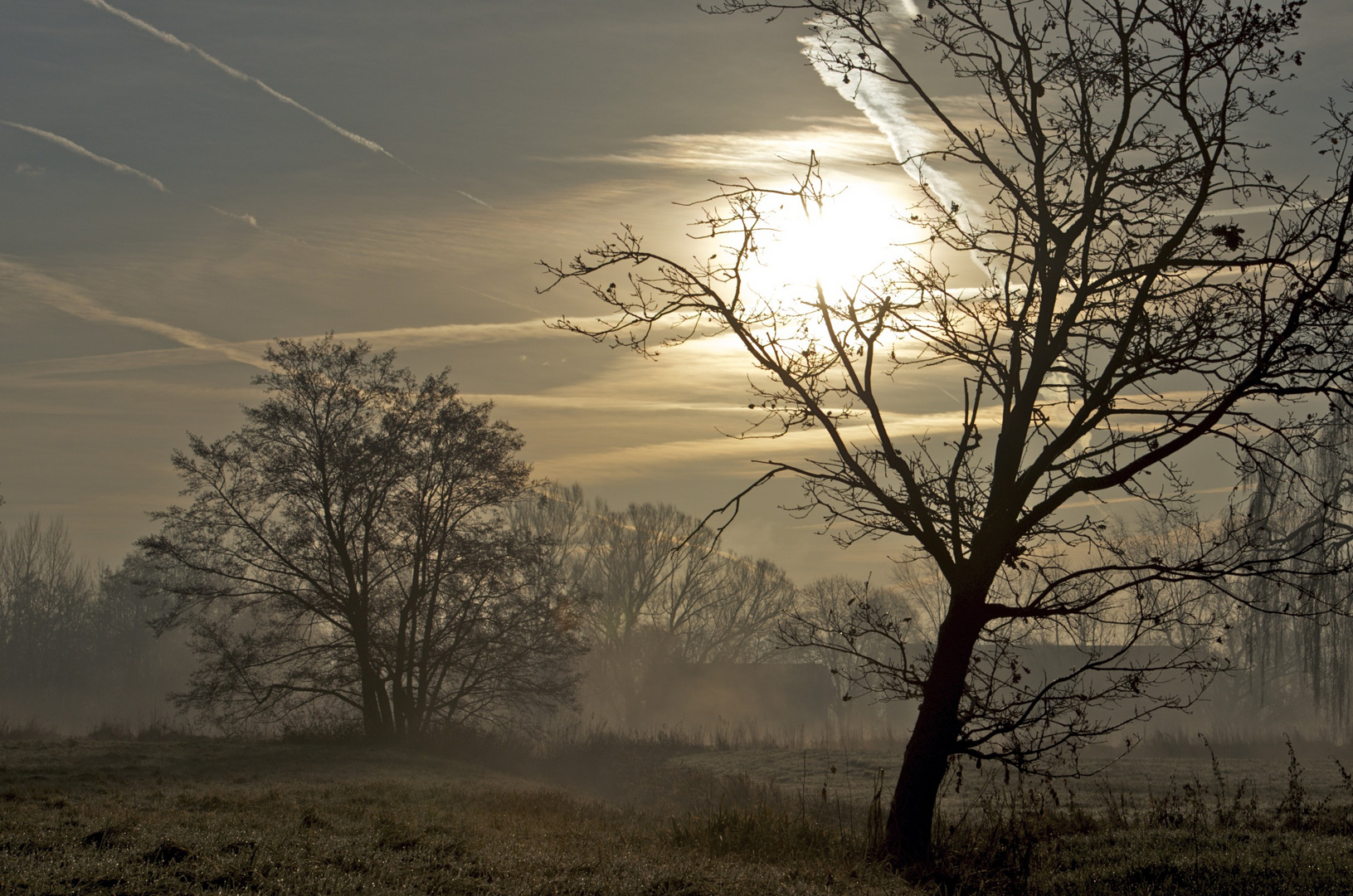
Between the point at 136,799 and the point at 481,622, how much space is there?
18.8 m

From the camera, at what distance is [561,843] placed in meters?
9.12

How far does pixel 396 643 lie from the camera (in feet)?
96.9

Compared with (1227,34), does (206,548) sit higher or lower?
lower

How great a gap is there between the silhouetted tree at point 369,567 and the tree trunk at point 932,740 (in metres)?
22.3

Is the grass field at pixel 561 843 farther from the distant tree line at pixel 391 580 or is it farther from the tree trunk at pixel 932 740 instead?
the distant tree line at pixel 391 580

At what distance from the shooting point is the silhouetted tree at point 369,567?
2714cm

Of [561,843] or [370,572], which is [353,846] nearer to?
[561,843]

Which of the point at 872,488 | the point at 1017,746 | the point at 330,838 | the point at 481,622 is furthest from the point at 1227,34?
the point at 481,622

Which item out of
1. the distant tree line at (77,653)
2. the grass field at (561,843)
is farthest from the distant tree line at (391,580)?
the distant tree line at (77,653)

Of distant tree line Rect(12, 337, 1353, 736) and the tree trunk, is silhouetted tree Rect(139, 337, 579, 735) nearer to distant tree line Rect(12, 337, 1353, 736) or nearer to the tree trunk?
distant tree line Rect(12, 337, 1353, 736)

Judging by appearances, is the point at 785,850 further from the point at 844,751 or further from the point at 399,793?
the point at 844,751

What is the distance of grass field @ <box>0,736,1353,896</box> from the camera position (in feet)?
21.8

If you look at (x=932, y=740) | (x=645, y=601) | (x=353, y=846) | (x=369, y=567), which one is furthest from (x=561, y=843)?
(x=645, y=601)

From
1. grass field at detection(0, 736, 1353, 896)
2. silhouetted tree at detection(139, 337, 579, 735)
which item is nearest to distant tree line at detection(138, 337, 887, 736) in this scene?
silhouetted tree at detection(139, 337, 579, 735)
